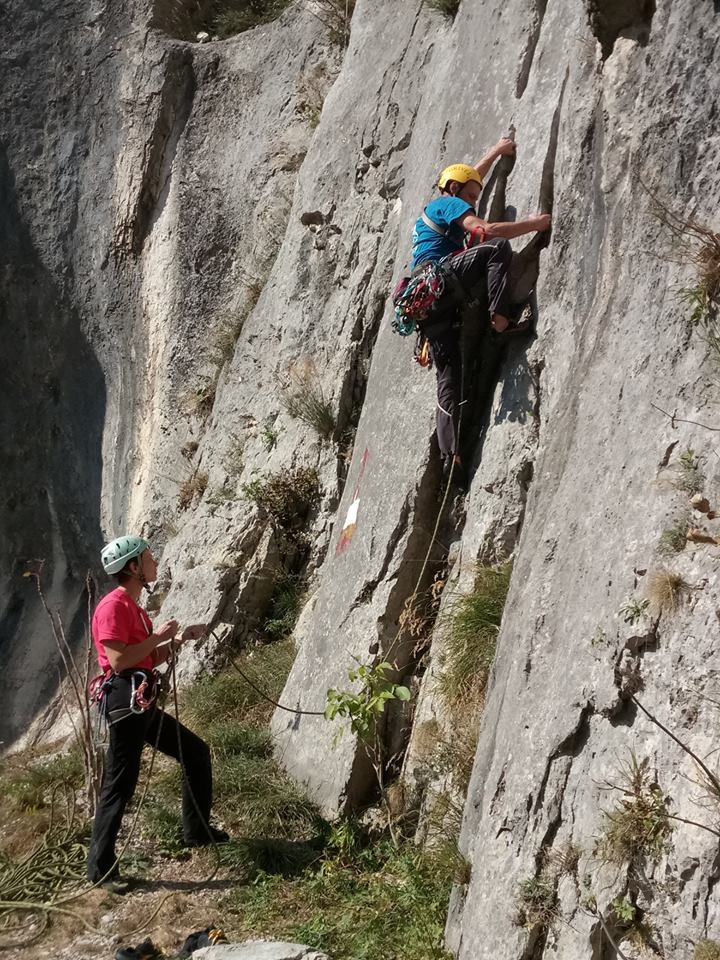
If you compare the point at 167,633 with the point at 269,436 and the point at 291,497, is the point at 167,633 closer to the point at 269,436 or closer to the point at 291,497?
the point at 291,497

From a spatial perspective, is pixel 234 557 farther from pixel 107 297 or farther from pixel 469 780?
pixel 107 297

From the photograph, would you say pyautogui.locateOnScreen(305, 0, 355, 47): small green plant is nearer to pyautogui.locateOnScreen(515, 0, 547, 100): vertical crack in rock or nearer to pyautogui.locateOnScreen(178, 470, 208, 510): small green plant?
pyautogui.locateOnScreen(515, 0, 547, 100): vertical crack in rock

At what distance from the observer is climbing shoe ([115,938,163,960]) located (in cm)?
526

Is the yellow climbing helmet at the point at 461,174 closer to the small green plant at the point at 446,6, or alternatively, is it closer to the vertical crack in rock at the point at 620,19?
the vertical crack in rock at the point at 620,19

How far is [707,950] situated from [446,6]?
8.38 metres

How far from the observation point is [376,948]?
5113mm

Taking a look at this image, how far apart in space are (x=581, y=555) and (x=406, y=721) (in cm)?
208

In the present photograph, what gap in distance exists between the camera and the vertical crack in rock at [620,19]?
5867mm

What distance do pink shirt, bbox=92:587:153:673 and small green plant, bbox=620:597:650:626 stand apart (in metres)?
3.00

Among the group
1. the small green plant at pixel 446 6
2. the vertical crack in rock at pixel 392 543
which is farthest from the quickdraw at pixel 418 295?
the small green plant at pixel 446 6

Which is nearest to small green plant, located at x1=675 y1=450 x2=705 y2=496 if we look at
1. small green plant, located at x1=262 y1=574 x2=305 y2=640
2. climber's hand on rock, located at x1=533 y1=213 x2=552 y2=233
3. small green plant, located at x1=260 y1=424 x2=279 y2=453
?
climber's hand on rock, located at x1=533 y1=213 x2=552 y2=233

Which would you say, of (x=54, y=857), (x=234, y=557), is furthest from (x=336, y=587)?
(x=54, y=857)

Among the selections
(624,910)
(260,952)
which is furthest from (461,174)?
(260,952)

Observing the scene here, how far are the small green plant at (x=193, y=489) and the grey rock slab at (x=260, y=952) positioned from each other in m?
6.07
